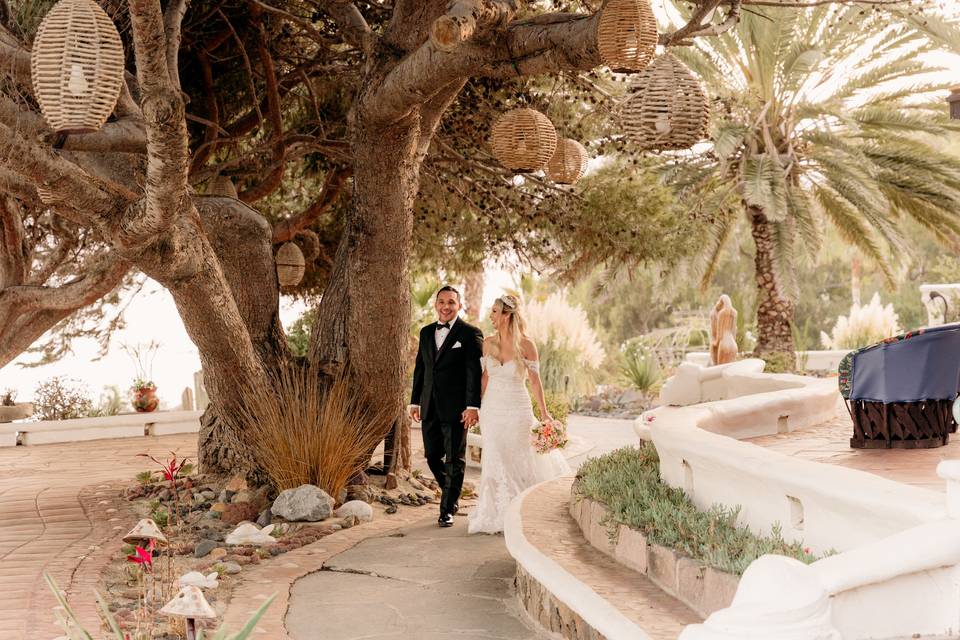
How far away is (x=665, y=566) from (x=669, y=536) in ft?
0.47

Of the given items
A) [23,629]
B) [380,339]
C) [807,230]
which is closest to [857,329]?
[807,230]

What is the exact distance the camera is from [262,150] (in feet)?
30.3

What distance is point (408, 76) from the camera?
6.73 metres

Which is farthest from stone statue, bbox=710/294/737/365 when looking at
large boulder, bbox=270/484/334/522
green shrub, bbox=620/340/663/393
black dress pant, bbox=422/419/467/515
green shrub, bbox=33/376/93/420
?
green shrub, bbox=33/376/93/420

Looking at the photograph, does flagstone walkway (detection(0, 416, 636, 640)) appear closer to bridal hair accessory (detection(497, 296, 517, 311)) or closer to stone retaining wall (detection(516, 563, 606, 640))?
stone retaining wall (detection(516, 563, 606, 640))

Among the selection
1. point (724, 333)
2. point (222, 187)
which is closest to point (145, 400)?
point (222, 187)

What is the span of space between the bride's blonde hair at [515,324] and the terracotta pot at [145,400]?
954 centimetres

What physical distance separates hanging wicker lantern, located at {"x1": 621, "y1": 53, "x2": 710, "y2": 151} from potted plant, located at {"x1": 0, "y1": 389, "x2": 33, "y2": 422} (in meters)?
12.0

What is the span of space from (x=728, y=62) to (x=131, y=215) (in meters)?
12.6

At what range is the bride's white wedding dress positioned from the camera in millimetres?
7320

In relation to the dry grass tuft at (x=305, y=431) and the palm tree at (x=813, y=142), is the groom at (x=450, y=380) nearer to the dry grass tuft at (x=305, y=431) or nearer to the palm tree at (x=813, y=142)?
the dry grass tuft at (x=305, y=431)

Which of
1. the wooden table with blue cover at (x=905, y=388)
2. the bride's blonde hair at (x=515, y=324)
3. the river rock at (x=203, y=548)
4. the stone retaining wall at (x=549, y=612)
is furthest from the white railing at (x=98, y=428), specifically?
the wooden table with blue cover at (x=905, y=388)

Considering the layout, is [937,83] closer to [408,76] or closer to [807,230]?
[807,230]

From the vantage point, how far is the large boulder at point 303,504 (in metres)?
7.62
